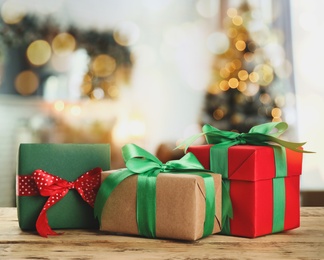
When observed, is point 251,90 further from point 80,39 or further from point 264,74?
point 80,39

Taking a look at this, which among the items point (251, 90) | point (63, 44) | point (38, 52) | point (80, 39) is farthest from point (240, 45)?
point (38, 52)

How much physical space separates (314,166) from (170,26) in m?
1.51

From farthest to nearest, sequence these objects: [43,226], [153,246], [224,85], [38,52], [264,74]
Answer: [38,52] → [224,85] → [264,74] → [43,226] → [153,246]

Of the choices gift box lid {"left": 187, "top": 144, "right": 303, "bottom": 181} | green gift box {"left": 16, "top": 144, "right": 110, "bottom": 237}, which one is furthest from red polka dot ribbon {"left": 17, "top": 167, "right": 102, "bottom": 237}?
gift box lid {"left": 187, "top": 144, "right": 303, "bottom": 181}

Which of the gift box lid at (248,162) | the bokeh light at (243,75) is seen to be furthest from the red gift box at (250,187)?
the bokeh light at (243,75)

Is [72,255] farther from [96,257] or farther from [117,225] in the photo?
[117,225]

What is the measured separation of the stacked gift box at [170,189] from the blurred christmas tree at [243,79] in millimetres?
2716

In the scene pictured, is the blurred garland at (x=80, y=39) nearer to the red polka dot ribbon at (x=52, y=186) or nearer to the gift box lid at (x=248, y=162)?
the red polka dot ribbon at (x=52, y=186)

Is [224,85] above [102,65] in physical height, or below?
below

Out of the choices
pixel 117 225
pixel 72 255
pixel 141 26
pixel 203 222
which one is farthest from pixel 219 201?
pixel 141 26

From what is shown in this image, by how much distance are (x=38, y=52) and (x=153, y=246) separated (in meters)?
3.43

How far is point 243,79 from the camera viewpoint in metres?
3.91

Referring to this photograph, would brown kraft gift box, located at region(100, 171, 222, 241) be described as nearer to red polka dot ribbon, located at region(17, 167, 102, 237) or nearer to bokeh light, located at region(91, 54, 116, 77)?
red polka dot ribbon, located at region(17, 167, 102, 237)

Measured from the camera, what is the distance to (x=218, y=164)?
1070mm
